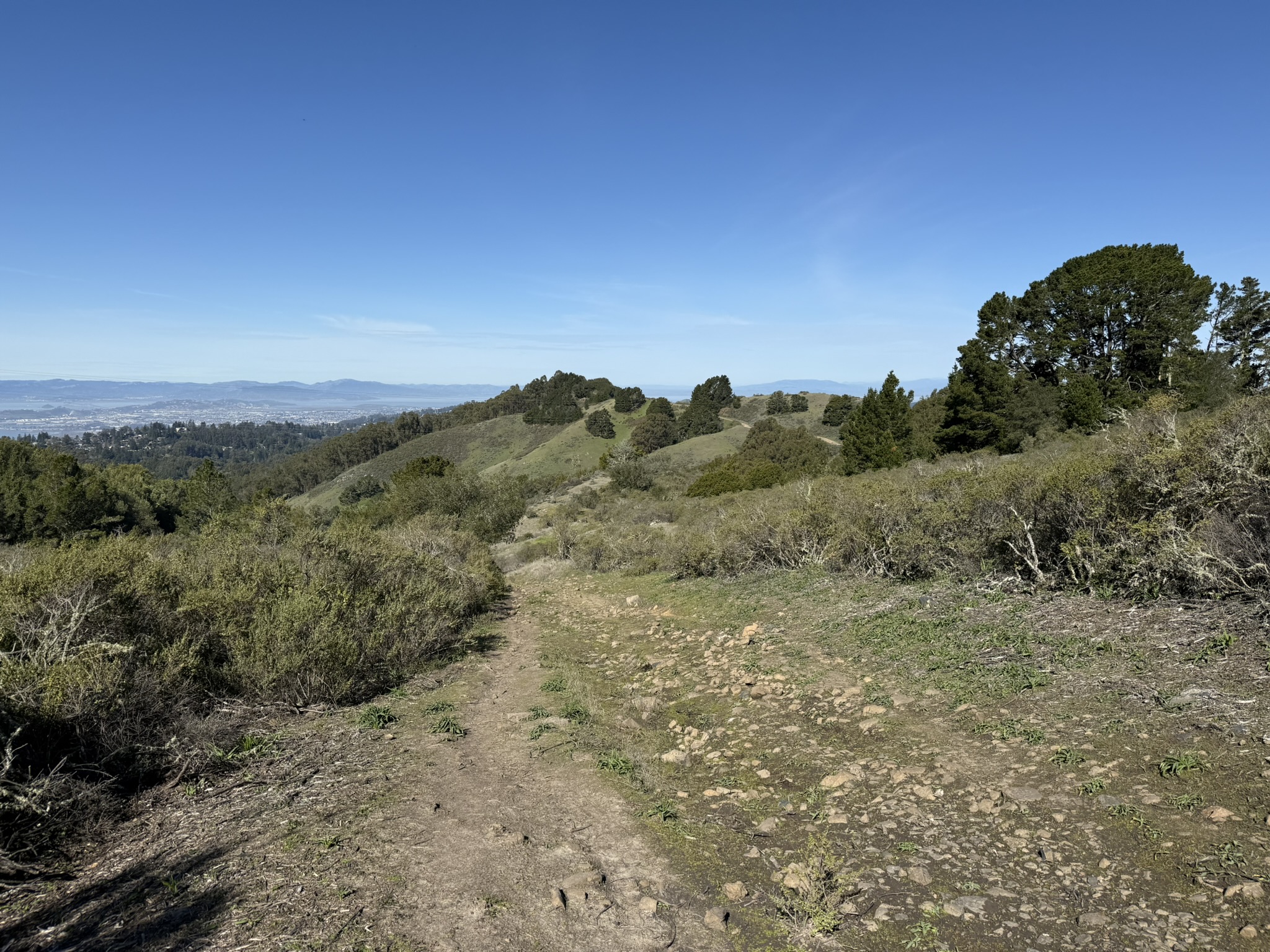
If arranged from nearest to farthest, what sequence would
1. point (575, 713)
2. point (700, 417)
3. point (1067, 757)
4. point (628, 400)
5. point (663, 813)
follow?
point (1067, 757) → point (663, 813) → point (575, 713) → point (700, 417) → point (628, 400)

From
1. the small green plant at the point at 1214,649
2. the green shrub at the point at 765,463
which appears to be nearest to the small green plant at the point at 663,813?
the small green plant at the point at 1214,649

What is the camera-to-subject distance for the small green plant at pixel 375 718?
289 inches

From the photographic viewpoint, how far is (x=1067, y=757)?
5.02m

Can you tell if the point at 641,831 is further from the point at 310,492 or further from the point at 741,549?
the point at 310,492

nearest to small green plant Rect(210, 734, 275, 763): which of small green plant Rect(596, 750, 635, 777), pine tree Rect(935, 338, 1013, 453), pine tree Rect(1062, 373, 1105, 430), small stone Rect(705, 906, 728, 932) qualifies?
small green plant Rect(596, 750, 635, 777)

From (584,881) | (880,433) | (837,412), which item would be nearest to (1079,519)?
(584,881)

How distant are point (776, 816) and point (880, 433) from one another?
3429 centimetres

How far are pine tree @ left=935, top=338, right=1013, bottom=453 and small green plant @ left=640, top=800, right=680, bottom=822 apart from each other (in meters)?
35.0

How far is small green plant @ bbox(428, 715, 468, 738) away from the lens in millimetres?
7223

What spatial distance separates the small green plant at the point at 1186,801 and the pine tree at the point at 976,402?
113 ft

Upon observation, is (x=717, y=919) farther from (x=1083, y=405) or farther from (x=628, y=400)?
(x=628, y=400)

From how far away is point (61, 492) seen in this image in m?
42.2

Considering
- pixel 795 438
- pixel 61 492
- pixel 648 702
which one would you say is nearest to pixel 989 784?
pixel 648 702

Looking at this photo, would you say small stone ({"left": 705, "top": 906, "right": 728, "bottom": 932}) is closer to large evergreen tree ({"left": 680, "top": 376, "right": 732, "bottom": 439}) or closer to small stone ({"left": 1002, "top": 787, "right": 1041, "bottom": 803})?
small stone ({"left": 1002, "top": 787, "right": 1041, "bottom": 803})
